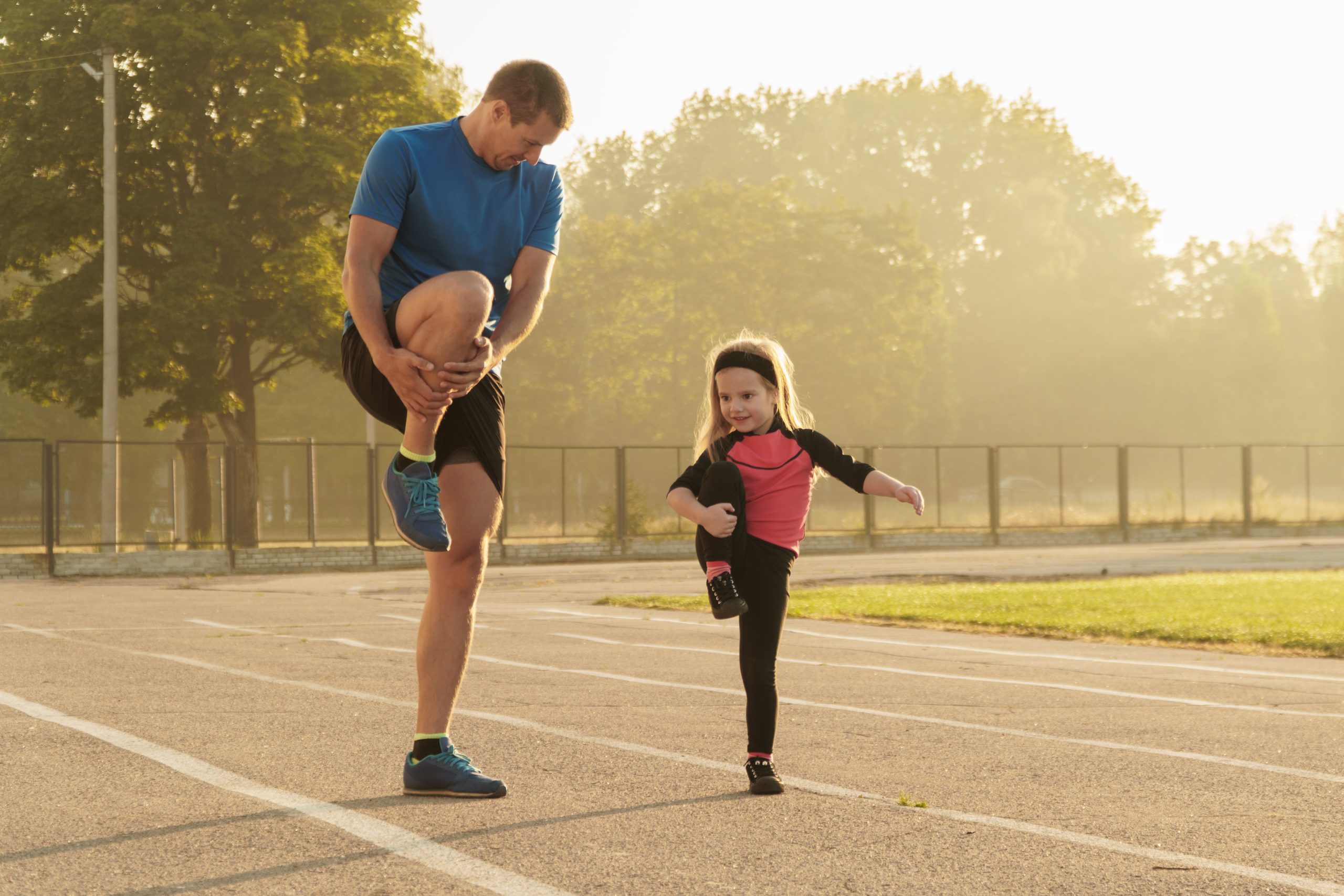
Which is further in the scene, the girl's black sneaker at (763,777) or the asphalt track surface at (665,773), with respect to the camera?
the girl's black sneaker at (763,777)

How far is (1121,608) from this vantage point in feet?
50.4

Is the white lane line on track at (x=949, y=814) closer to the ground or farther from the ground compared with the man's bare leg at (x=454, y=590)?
closer to the ground

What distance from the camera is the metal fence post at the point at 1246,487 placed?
1615 inches

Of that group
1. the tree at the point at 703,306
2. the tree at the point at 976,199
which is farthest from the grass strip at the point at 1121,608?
the tree at the point at 976,199

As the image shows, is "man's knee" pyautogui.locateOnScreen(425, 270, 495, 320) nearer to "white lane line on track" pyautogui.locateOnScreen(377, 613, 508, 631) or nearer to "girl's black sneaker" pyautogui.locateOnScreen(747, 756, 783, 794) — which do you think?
"girl's black sneaker" pyautogui.locateOnScreen(747, 756, 783, 794)

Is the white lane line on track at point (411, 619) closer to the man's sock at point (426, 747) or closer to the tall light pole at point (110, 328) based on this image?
the man's sock at point (426, 747)

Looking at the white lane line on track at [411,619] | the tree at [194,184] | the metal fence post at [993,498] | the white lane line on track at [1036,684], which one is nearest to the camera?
the white lane line on track at [1036,684]

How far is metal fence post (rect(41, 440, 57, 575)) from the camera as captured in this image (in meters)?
25.0

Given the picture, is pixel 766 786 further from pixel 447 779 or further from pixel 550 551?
pixel 550 551

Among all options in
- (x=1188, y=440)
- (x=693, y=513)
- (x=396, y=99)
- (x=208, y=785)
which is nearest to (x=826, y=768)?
(x=693, y=513)

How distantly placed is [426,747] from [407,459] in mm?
930

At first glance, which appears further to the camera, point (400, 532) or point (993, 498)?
point (993, 498)

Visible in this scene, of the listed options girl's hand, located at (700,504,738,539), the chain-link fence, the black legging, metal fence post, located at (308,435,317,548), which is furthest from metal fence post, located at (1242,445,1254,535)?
girl's hand, located at (700,504,738,539)

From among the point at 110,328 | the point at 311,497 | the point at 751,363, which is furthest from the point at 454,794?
the point at 311,497
